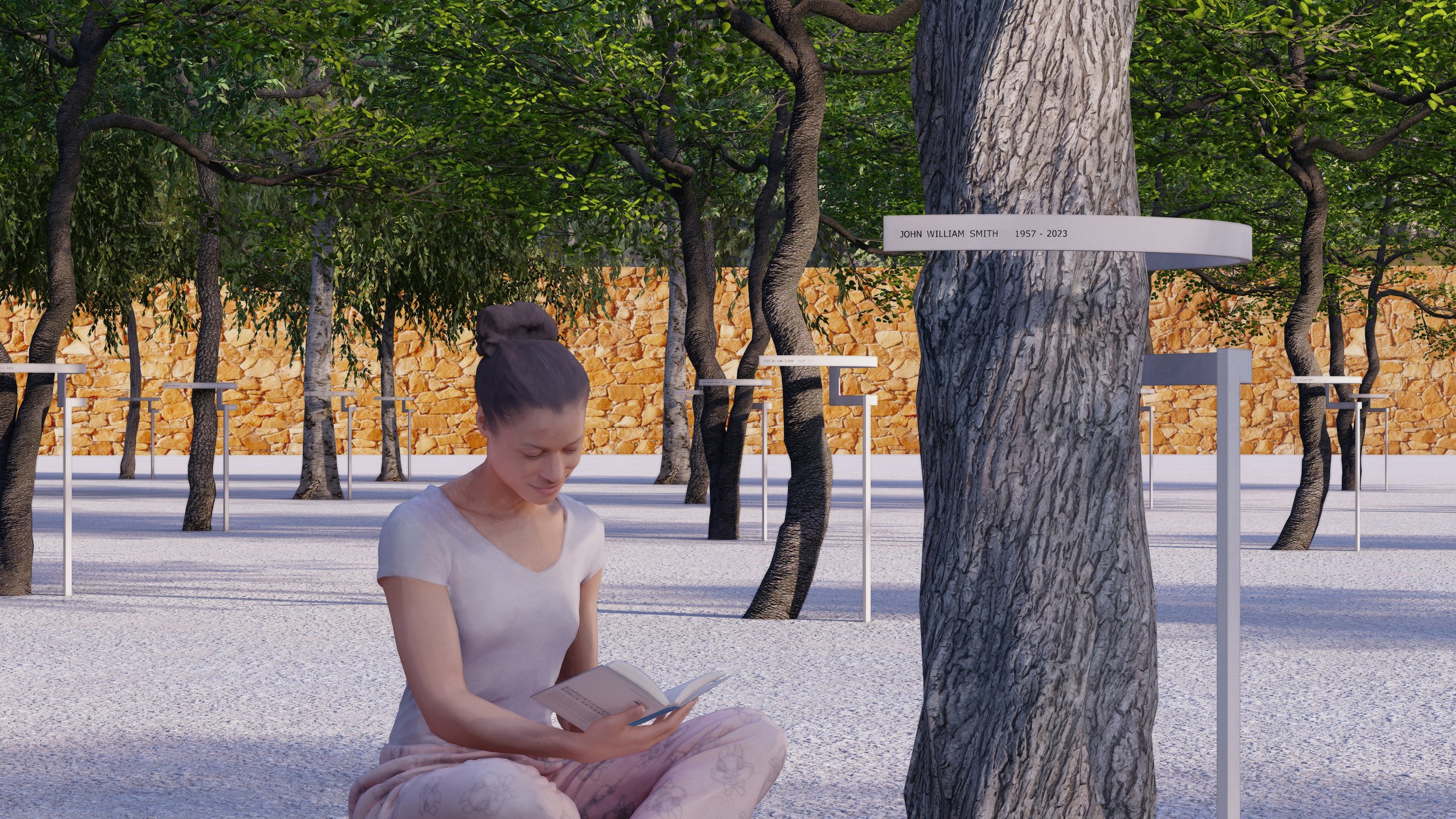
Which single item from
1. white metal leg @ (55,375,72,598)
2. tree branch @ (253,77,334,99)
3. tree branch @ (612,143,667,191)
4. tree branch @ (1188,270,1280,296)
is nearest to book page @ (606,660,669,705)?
white metal leg @ (55,375,72,598)

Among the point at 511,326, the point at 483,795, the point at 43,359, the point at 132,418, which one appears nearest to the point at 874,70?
the point at 43,359

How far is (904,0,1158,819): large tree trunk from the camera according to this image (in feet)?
11.1

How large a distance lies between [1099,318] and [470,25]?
35.5 ft

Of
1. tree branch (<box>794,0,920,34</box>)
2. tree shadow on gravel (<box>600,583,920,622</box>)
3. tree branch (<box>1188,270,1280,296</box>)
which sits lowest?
tree shadow on gravel (<box>600,583,920,622</box>)

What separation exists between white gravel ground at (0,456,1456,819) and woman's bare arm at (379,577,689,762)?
201 centimetres

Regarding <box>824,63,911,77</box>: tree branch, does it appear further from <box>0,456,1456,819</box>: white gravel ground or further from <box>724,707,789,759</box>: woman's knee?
<box>724,707,789,759</box>: woman's knee

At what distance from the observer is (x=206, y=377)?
1536cm

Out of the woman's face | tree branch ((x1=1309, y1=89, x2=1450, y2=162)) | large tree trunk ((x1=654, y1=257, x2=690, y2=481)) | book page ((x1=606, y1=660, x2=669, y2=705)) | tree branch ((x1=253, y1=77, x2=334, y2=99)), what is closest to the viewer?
book page ((x1=606, y1=660, x2=669, y2=705))

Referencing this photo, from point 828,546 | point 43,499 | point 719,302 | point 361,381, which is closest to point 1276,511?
point 828,546

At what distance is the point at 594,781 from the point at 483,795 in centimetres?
32

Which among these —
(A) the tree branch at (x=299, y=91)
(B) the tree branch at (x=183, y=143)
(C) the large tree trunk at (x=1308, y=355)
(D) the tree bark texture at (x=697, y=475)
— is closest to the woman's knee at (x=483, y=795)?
(B) the tree branch at (x=183, y=143)

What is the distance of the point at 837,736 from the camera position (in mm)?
5508

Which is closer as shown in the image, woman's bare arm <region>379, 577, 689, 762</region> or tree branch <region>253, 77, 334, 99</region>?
woman's bare arm <region>379, 577, 689, 762</region>

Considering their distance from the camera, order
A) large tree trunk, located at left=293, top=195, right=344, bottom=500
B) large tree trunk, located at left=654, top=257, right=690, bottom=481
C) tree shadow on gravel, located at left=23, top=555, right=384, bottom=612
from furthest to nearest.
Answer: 1. large tree trunk, located at left=654, top=257, right=690, bottom=481
2. large tree trunk, located at left=293, top=195, right=344, bottom=500
3. tree shadow on gravel, located at left=23, top=555, right=384, bottom=612
